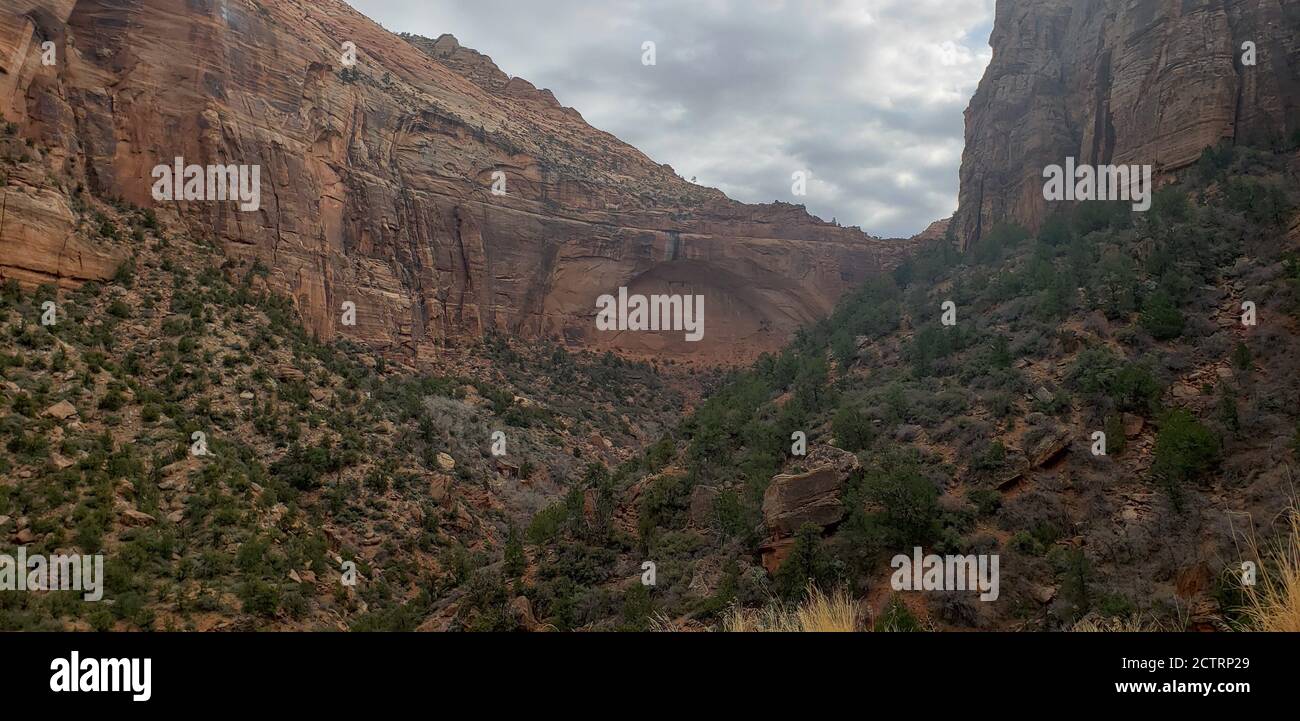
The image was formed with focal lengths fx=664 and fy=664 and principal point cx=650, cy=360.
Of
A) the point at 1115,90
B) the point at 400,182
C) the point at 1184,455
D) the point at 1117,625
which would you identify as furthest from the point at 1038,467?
the point at 400,182

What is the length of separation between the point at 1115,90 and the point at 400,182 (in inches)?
1638

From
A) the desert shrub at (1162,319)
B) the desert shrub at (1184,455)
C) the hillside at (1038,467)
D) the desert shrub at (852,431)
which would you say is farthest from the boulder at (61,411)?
the desert shrub at (1162,319)

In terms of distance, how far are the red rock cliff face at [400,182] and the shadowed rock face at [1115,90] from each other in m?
15.4

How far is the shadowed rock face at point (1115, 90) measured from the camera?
30219mm

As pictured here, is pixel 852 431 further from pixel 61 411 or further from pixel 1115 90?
pixel 1115 90

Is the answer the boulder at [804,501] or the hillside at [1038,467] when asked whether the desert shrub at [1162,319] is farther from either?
the boulder at [804,501]

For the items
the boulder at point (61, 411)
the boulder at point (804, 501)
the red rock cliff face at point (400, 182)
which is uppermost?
the red rock cliff face at point (400, 182)

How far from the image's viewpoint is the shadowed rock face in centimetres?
3022

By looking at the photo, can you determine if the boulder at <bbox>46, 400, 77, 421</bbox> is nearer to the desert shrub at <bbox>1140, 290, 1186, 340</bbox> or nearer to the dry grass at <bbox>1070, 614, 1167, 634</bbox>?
the dry grass at <bbox>1070, 614, 1167, 634</bbox>

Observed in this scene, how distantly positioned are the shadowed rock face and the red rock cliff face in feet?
50.5

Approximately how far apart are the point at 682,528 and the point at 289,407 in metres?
15.0

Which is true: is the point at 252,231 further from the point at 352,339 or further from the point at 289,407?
the point at 289,407

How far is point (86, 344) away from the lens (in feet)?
65.1
